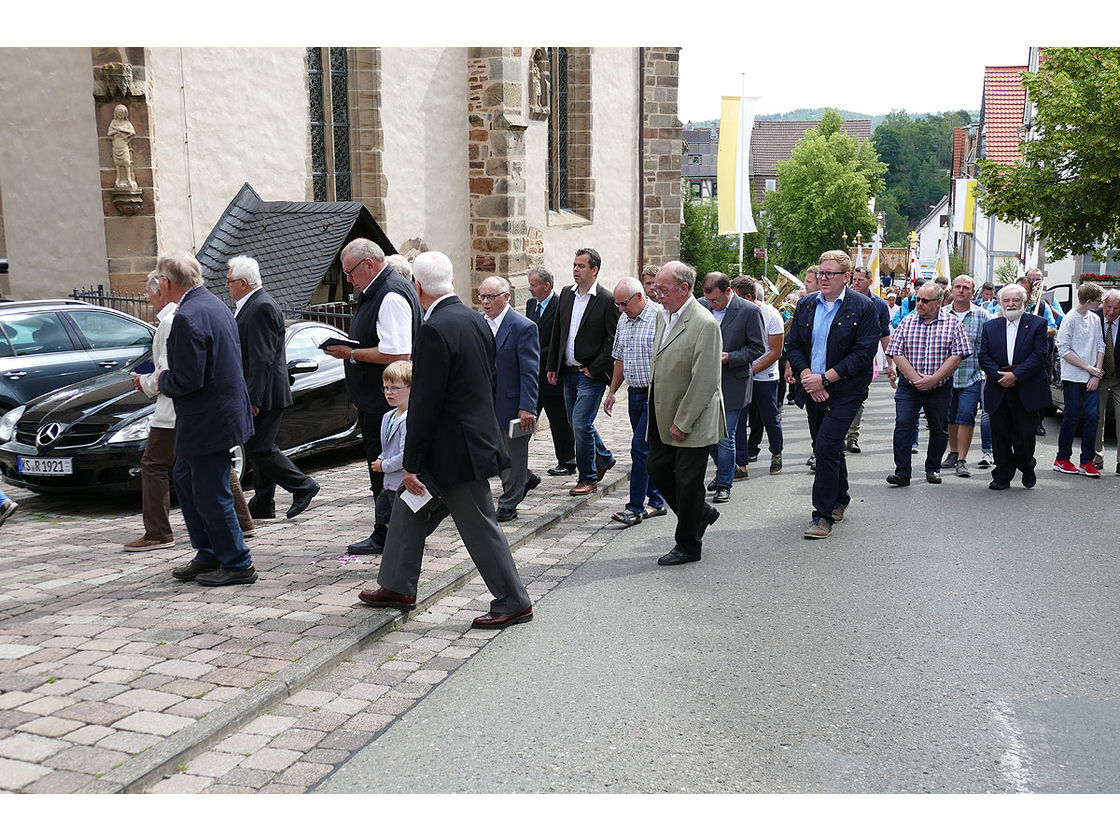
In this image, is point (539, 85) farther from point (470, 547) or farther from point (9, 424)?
point (470, 547)

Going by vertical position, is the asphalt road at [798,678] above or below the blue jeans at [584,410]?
below

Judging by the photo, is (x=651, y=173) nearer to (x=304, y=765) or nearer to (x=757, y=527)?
(x=757, y=527)

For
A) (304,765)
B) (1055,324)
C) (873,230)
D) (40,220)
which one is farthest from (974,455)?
(873,230)

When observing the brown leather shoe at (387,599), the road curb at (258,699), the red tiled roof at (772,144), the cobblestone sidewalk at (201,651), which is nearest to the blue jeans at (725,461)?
the cobblestone sidewalk at (201,651)

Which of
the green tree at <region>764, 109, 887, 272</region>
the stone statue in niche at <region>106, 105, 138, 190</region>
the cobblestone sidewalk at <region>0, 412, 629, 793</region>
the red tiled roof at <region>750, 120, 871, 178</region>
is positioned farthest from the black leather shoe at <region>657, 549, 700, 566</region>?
the red tiled roof at <region>750, 120, 871, 178</region>

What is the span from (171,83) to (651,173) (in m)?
11.6

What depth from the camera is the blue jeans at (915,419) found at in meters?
10.4

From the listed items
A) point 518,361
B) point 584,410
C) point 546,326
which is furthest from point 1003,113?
point 518,361

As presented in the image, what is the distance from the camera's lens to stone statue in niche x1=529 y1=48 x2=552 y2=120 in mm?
17938

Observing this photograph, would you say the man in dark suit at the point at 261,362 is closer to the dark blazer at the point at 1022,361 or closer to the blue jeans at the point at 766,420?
the blue jeans at the point at 766,420

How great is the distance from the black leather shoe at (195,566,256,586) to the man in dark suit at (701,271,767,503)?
14.7 ft

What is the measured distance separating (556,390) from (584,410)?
61cm

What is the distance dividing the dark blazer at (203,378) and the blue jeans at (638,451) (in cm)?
326

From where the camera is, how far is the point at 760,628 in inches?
233
